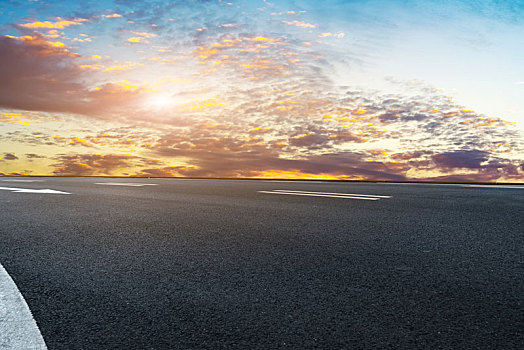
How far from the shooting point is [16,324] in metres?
2.42

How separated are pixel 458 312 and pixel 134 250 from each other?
122 inches

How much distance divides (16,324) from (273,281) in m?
1.68

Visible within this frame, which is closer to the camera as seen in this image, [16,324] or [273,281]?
[16,324]

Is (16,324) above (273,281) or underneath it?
underneath

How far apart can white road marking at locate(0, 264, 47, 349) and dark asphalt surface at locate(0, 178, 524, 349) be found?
64mm

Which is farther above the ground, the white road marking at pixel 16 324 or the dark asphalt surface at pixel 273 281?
the dark asphalt surface at pixel 273 281

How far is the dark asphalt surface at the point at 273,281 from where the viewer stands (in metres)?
2.29

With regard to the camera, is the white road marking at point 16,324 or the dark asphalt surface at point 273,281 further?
the dark asphalt surface at point 273,281

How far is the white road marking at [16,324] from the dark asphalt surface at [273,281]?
0.06 meters

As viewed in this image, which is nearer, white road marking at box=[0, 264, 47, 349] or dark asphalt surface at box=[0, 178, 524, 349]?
white road marking at box=[0, 264, 47, 349]

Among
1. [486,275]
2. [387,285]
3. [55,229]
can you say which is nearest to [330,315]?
[387,285]

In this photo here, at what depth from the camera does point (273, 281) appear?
128 inches

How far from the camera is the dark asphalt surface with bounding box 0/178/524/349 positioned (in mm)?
2295

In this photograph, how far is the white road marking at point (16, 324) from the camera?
7.11ft
